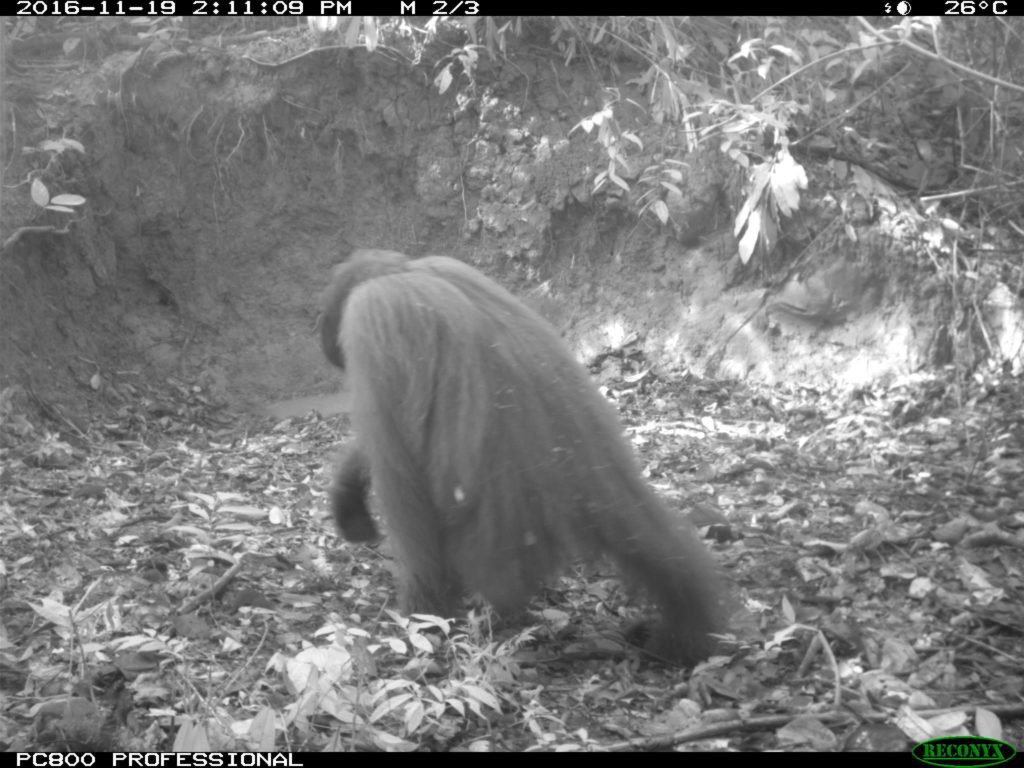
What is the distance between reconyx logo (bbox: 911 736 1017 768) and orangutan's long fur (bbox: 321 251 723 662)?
80 cm

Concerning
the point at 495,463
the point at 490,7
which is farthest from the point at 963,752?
the point at 490,7

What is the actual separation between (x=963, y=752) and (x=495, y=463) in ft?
5.06

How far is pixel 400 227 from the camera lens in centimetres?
715

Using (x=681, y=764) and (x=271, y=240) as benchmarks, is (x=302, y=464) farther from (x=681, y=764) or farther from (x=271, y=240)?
(x=681, y=764)

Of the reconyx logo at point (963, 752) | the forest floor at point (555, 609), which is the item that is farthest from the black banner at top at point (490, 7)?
the reconyx logo at point (963, 752)

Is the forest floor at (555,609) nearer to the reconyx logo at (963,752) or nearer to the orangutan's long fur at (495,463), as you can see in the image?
the reconyx logo at (963,752)

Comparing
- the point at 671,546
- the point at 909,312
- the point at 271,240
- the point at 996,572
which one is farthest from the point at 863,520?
the point at 271,240

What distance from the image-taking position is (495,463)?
329 centimetres

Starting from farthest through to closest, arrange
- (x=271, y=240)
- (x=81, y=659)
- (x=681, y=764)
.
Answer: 1. (x=271, y=240)
2. (x=81, y=659)
3. (x=681, y=764)

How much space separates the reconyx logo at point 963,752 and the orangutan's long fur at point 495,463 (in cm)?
80

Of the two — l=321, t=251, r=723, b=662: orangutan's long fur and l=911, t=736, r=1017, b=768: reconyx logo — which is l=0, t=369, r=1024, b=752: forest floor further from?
l=321, t=251, r=723, b=662: orangutan's long fur

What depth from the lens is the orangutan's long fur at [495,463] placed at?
10.8 feet

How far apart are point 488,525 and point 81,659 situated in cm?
129

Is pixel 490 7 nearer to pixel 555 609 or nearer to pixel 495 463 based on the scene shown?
pixel 495 463
